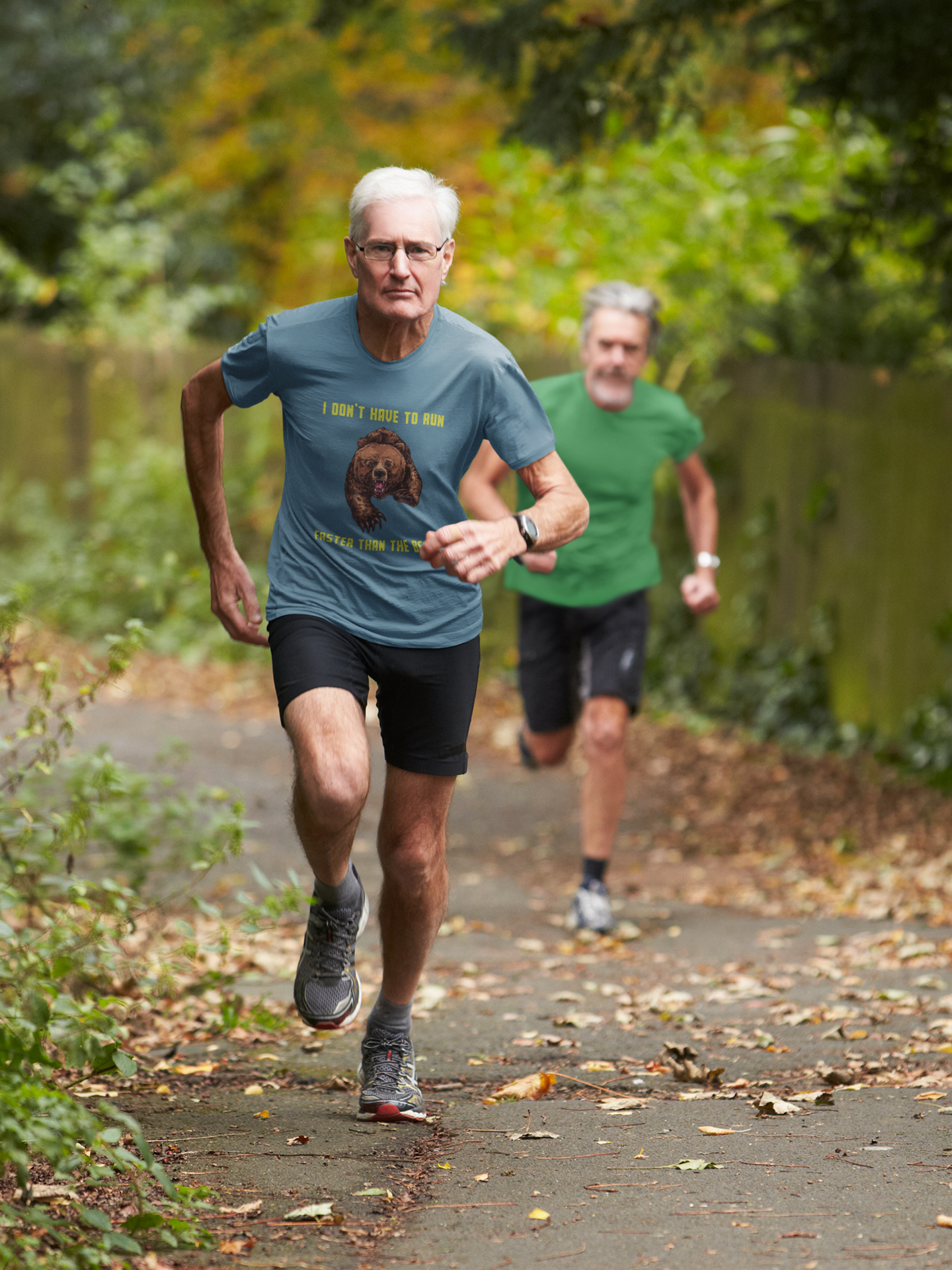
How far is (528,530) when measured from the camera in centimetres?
355

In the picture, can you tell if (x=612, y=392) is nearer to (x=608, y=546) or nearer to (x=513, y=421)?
(x=608, y=546)

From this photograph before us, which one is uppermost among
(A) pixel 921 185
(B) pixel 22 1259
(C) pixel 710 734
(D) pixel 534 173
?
(D) pixel 534 173

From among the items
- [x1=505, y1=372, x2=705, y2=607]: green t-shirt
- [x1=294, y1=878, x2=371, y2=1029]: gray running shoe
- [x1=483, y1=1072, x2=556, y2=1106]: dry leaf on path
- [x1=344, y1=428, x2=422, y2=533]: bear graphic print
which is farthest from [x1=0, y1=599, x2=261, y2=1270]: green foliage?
[x1=505, y1=372, x2=705, y2=607]: green t-shirt

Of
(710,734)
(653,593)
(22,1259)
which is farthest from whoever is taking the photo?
(653,593)

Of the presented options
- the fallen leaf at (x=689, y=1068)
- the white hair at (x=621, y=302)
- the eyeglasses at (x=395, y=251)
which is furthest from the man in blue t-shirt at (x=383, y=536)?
the white hair at (x=621, y=302)

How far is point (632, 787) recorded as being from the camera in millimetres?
9445

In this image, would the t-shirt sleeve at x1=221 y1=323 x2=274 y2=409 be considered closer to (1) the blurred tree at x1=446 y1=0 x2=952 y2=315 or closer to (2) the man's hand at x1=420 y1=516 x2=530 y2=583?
(2) the man's hand at x1=420 y1=516 x2=530 y2=583


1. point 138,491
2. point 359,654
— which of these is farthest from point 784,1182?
point 138,491

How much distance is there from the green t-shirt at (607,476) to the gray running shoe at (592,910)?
112 centimetres

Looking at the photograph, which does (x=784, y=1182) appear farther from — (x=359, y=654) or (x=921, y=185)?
(x=921, y=185)

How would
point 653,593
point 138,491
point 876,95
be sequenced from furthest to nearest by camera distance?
point 138,491 → point 653,593 → point 876,95

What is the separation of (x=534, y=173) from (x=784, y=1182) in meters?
10.1

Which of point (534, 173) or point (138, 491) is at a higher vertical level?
point (534, 173)

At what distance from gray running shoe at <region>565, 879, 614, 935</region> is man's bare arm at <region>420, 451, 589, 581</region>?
9.80ft
